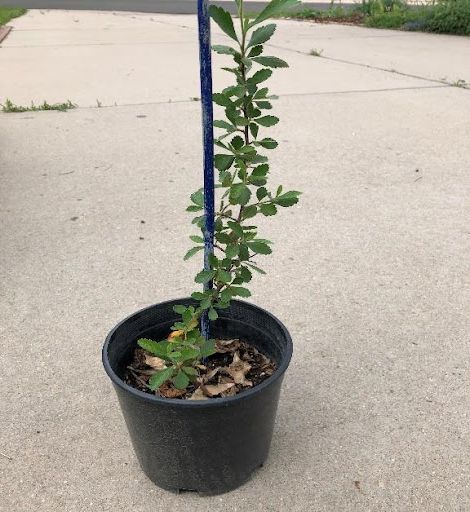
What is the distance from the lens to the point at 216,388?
167 cm

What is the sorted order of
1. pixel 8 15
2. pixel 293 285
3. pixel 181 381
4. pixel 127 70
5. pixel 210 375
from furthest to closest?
pixel 8 15, pixel 127 70, pixel 293 285, pixel 210 375, pixel 181 381

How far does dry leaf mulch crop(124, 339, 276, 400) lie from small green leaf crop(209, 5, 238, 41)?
2.88 feet

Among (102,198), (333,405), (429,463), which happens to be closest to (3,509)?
(333,405)

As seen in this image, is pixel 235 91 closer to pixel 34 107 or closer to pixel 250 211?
pixel 250 211

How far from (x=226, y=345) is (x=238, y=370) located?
11 cm

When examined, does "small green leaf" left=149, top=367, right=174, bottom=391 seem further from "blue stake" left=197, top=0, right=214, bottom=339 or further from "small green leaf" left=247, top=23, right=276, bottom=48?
"small green leaf" left=247, top=23, right=276, bottom=48

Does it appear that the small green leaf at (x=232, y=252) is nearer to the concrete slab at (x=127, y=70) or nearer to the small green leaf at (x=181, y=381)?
the small green leaf at (x=181, y=381)

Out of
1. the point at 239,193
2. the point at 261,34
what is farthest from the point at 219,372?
the point at 261,34

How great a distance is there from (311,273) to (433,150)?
1.92 m

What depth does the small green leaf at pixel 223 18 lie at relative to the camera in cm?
136

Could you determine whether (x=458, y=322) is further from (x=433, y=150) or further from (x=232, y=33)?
(x=433, y=150)

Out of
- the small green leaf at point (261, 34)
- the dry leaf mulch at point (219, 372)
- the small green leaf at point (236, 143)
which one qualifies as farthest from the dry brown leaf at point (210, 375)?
the small green leaf at point (261, 34)

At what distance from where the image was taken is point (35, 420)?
1.89m

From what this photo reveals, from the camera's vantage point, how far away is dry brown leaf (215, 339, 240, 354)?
71.2 inches
